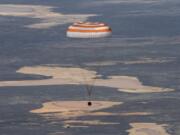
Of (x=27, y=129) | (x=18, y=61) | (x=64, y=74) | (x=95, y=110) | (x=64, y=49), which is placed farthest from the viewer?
(x=64, y=49)

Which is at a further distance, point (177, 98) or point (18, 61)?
point (18, 61)

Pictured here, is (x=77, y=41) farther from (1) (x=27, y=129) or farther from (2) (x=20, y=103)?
(1) (x=27, y=129)

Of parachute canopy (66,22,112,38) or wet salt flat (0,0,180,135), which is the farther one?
wet salt flat (0,0,180,135)

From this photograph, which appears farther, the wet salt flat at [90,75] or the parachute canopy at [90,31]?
the wet salt flat at [90,75]

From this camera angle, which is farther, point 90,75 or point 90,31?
point 90,75

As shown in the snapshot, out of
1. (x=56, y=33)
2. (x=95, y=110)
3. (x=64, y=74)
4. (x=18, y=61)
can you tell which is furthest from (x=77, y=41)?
(x=95, y=110)

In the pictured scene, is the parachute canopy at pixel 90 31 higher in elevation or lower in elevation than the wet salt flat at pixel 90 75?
higher

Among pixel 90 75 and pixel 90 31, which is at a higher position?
pixel 90 31

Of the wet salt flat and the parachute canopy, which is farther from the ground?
the parachute canopy
